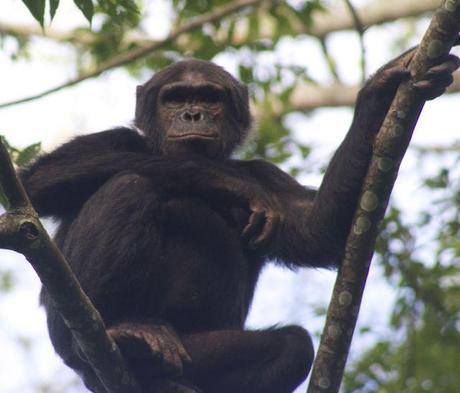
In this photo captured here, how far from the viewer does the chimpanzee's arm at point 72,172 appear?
7254 mm

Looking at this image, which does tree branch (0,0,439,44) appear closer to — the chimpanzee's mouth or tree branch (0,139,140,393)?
the chimpanzee's mouth

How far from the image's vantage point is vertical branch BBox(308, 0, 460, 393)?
18.9 feet

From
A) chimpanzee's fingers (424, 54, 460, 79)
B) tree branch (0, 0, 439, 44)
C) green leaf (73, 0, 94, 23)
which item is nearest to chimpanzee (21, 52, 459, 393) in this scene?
chimpanzee's fingers (424, 54, 460, 79)

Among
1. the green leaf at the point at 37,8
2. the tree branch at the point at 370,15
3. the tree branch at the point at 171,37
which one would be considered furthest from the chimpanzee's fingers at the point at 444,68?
the tree branch at the point at 370,15

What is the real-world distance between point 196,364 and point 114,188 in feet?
4.62

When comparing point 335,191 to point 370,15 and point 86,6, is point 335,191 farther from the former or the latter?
point 370,15

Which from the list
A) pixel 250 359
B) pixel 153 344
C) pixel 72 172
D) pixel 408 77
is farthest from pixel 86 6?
pixel 250 359

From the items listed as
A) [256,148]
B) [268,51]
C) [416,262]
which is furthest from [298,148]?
[416,262]

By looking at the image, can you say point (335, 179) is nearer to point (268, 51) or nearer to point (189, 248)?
point (189, 248)

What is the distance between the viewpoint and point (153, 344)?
255 inches

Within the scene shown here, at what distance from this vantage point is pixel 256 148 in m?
11.7

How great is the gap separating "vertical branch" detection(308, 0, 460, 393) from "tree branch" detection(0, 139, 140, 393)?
1.29m

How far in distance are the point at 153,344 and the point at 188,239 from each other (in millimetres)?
996

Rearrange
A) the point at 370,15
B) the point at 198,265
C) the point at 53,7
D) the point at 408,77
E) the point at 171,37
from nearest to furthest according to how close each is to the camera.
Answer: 1. the point at 408,77
2. the point at 53,7
3. the point at 198,265
4. the point at 171,37
5. the point at 370,15
